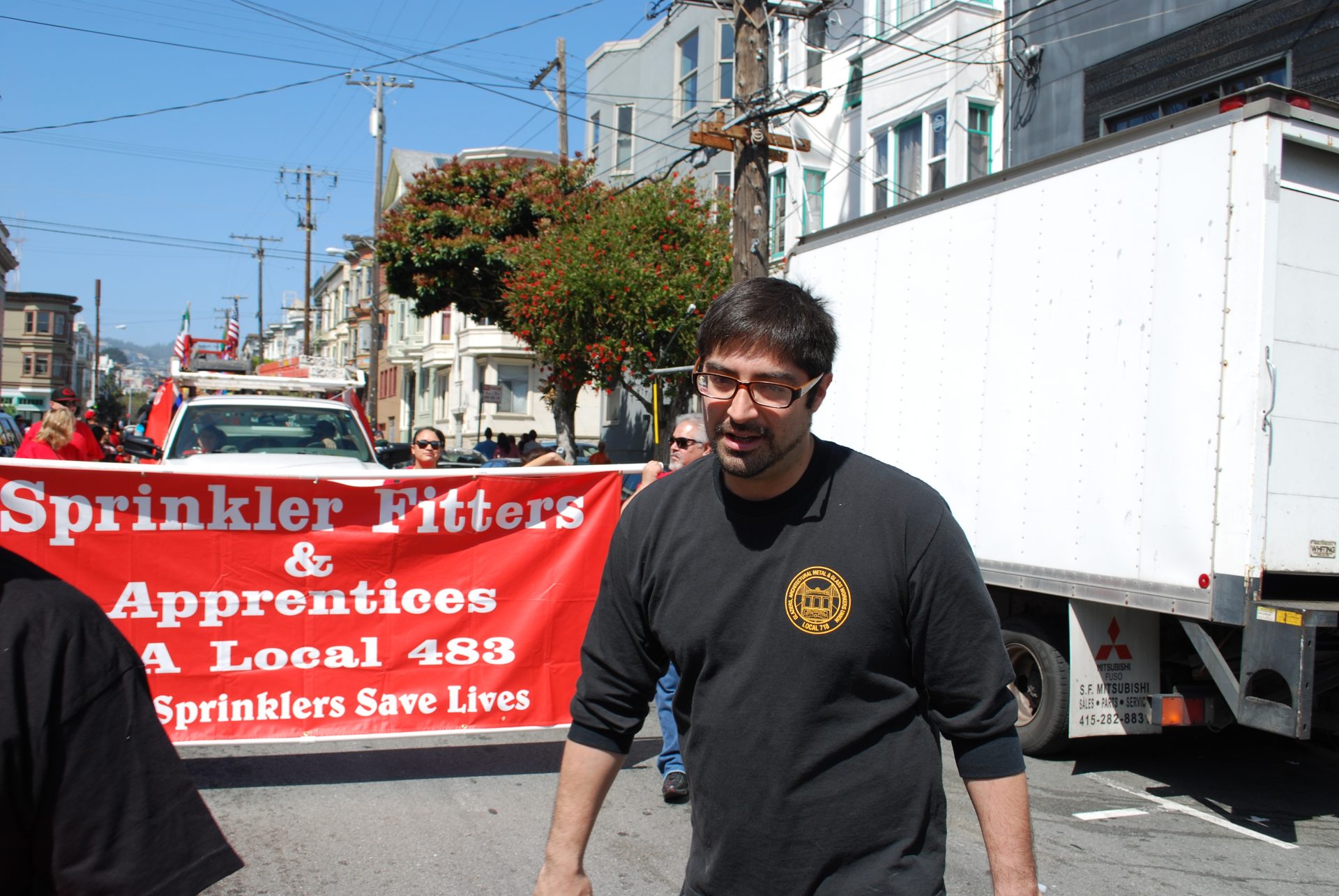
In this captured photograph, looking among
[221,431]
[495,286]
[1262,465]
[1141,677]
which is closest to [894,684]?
[1262,465]

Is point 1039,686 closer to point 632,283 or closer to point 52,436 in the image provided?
point 52,436

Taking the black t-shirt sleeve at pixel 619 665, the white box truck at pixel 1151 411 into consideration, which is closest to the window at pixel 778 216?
the white box truck at pixel 1151 411

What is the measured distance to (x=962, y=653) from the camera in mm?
2229

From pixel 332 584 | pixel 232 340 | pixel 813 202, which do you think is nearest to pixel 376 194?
pixel 232 340

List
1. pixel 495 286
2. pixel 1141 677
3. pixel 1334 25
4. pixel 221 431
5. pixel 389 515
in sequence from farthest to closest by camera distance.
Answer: pixel 495 286, pixel 1334 25, pixel 221 431, pixel 1141 677, pixel 389 515

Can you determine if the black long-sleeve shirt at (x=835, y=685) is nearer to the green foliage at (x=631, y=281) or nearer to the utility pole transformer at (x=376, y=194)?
the green foliage at (x=631, y=281)

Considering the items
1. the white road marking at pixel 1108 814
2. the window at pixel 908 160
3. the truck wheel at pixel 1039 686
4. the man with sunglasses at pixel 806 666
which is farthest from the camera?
the window at pixel 908 160

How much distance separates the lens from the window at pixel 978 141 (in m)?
18.5

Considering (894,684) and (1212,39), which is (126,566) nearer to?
(894,684)

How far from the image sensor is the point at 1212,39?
552 inches

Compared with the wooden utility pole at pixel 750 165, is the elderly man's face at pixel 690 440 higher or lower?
lower

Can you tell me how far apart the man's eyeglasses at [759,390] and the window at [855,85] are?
19.5m

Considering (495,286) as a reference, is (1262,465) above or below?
below

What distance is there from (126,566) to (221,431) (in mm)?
4363
